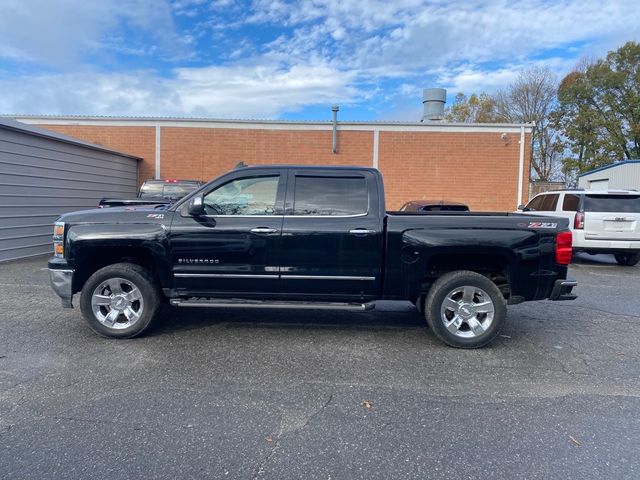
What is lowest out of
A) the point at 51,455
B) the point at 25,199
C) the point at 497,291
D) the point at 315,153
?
the point at 51,455

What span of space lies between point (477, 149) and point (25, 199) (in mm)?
14599

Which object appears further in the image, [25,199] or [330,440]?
[25,199]

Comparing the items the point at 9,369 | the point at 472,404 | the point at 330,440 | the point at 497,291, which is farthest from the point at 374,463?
the point at 9,369

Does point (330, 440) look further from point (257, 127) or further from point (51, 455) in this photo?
point (257, 127)

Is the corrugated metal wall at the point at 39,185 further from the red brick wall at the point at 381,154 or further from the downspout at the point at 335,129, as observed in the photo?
the downspout at the point at 335,129

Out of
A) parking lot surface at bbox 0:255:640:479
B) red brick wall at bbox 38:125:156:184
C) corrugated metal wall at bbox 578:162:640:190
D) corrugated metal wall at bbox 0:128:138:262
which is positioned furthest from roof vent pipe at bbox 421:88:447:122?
parking lot surface at bbox 0:255:640:479

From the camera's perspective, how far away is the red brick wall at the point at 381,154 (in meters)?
16.9

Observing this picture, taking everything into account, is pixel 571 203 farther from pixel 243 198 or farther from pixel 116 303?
pixel 116 303

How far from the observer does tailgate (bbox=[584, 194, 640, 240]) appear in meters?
10.5

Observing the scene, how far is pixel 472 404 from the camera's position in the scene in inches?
145

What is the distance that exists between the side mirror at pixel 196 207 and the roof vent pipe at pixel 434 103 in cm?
1621

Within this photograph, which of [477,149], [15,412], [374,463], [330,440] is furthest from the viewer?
[477,149]

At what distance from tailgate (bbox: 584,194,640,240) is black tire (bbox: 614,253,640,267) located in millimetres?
1238

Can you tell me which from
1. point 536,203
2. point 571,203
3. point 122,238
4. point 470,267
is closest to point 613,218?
point 571,203
